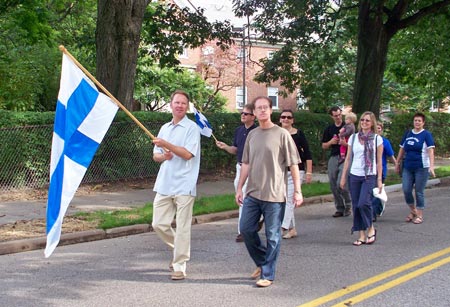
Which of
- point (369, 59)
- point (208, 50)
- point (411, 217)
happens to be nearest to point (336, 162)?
point (411, 217)

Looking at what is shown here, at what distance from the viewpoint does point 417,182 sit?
9.26 m

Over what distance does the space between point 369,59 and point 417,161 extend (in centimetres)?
1000

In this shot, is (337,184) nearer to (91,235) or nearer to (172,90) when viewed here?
(91,235)

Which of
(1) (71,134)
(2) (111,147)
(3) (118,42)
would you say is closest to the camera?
(1) (71,134)

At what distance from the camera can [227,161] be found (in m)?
16.2

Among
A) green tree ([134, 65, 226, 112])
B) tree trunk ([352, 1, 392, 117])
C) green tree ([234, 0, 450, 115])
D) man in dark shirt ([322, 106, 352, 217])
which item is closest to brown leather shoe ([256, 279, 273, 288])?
man in dark shirt ([322, 106, 352, 217])

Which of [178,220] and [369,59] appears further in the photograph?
[369,59]

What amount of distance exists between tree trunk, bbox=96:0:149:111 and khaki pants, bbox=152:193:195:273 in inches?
329

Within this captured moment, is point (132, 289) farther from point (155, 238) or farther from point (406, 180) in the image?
point (406, 180)

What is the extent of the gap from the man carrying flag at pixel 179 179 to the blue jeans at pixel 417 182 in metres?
4.73

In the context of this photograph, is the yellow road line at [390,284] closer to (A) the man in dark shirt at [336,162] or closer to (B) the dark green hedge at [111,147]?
(A) the man in dark shirt at [336,162]

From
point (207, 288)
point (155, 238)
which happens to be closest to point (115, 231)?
point (155, 238)

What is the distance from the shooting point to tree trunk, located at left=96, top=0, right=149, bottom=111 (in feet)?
44.7

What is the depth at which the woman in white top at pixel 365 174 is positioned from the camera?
7570 mm
